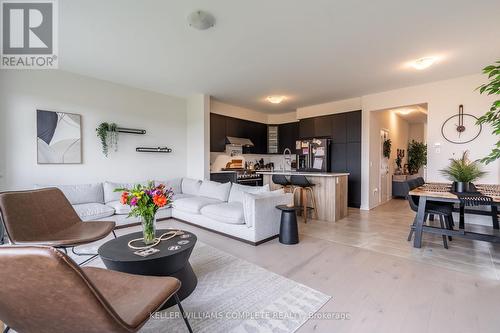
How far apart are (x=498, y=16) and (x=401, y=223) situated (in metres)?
3.28

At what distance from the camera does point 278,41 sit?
3.08 m

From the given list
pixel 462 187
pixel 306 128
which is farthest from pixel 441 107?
pixel 306 128

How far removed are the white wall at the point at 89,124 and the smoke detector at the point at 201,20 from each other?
2930 millimetres

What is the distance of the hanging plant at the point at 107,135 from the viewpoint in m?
4.44

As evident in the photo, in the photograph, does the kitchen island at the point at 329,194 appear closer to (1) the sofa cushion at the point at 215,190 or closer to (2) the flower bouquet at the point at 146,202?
(1) the sofa cushion at the point at 215,190

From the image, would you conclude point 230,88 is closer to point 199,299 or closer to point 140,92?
point 140,92

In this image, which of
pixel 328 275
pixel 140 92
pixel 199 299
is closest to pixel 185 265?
pixel 199 299

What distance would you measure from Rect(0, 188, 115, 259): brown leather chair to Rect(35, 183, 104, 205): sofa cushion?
4.66 ft

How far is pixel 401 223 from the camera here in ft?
14.3

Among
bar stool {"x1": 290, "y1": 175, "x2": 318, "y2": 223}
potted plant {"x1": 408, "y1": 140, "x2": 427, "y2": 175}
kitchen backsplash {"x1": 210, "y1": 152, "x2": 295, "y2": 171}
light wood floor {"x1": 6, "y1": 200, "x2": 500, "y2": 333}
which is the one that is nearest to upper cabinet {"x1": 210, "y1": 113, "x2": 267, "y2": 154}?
kitchen backsplash {"x1": 210, "y1": 152, "x2": 295, "y2": 171}

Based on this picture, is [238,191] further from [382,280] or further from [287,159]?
[287,159]

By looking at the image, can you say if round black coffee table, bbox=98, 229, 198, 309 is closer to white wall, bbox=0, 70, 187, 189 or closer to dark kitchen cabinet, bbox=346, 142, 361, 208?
white wall, bbox=0, 70, 187, 189

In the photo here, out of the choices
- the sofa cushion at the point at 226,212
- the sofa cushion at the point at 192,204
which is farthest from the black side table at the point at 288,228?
the sofa cushion at the point at 192,204

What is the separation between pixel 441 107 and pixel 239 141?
458 cm
